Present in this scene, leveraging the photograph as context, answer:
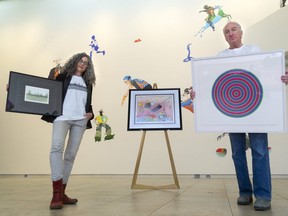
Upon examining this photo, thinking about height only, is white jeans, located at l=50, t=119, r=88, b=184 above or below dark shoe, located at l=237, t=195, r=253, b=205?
above

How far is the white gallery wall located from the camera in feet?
14.2

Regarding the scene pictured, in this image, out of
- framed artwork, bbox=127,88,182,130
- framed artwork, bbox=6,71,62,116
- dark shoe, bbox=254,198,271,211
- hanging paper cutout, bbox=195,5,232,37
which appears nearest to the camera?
dark shoe, bbox=254,198,271,211

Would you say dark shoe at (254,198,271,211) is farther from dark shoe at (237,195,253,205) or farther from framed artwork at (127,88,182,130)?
framed artwork at (127,88,182,130)

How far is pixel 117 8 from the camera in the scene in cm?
484

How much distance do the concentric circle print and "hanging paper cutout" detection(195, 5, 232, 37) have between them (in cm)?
255

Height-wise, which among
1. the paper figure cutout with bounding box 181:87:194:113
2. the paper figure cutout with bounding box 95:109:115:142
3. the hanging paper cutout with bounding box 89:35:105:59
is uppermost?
the hanging paper cutout with bounding box 89:35:105:59

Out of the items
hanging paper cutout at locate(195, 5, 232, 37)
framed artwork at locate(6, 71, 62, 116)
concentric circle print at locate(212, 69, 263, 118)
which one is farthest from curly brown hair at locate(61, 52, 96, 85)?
hanging paper cutout at locate(195, 5, 232, 37)

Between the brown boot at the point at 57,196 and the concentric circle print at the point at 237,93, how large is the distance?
121 cm

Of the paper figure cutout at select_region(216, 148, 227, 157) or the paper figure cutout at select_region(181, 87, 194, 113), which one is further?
the paper figure cutout at select_region(181, 87, 194, 113)

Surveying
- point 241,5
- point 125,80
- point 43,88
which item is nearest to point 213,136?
point 125,80

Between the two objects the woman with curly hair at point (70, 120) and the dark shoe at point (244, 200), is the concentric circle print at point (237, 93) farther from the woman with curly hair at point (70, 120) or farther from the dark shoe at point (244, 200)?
the woman with curly hair at point (70, 120)

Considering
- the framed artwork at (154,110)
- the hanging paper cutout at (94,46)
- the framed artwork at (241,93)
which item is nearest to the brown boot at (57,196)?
the framed artwork at (241,93)

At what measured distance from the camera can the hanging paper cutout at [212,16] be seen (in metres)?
4.43

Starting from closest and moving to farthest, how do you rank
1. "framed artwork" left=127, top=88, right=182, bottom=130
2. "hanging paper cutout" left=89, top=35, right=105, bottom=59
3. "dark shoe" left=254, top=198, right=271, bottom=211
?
1. "dark shoe" left=254, top=198, right=271, bottom=211
2. "framed artwork" left=127, top=88, right=182, bottom=130
3. "hanging paper cutout" left=89, top=35, right=105, bottom=59
